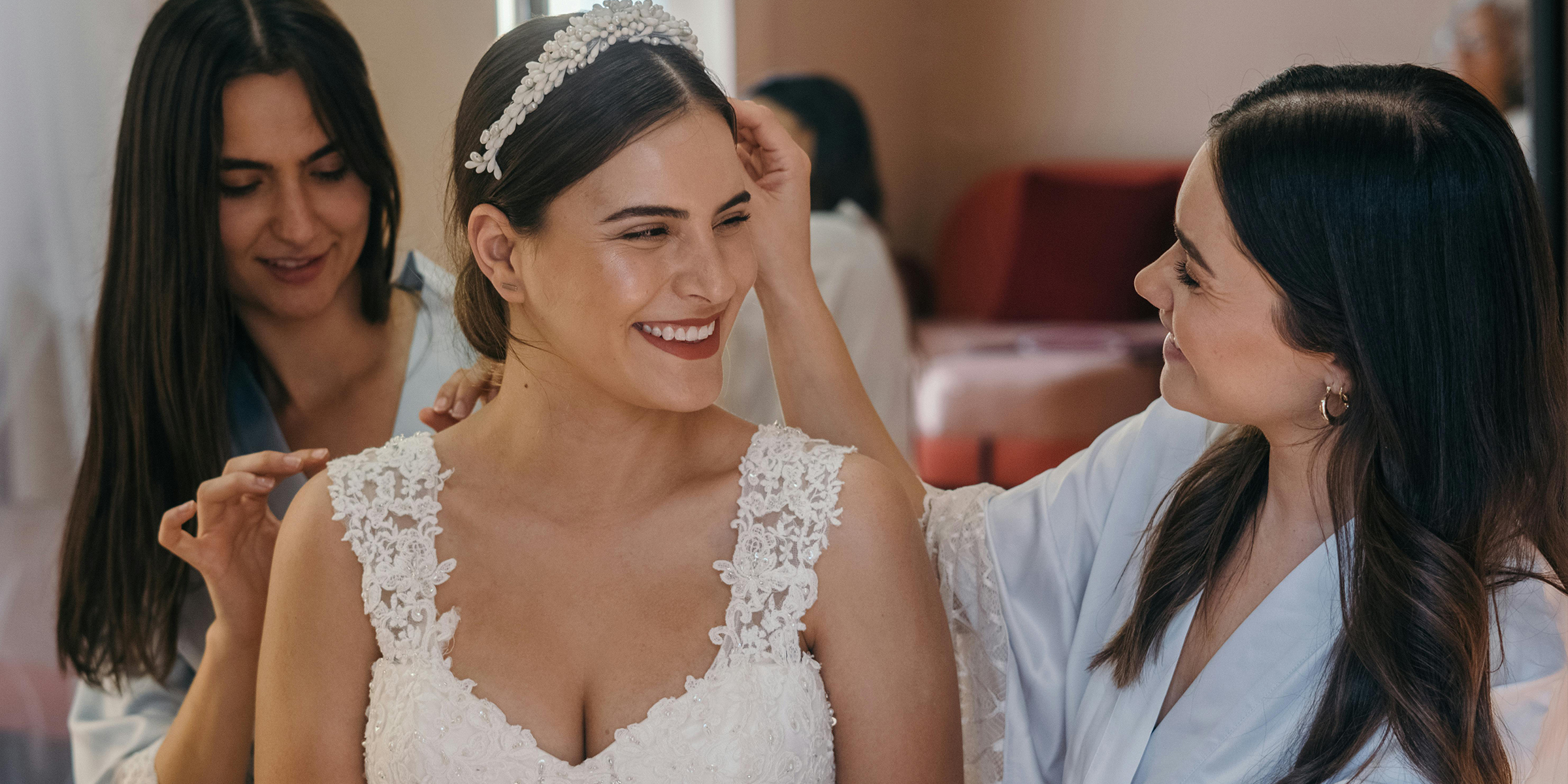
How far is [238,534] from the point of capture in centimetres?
137

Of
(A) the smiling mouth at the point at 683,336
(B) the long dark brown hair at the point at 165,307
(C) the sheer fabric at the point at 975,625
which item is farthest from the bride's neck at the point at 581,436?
(B) the long dark brown hair at the point at 165,307

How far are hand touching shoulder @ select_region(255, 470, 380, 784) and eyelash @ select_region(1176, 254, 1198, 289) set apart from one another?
33.6 inches

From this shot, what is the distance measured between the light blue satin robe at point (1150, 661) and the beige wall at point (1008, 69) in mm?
3040

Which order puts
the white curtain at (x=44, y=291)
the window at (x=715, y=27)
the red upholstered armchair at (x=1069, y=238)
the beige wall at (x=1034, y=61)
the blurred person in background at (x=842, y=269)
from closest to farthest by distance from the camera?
the white curtain at (x=44, y=291) < the blurred person in background at (x=842, y=269) < the beige wall at (x=1034, y=61) < the window at (x=715, y=27) < the red upholstered armchair at (x=1069, y=238)

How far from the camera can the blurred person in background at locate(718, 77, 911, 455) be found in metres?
2.19

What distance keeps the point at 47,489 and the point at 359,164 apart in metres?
0.75

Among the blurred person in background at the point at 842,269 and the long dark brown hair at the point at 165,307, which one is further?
the blurred person in background at the point at 842,269

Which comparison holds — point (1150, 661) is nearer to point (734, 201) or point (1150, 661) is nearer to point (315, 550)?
point (734, 201)

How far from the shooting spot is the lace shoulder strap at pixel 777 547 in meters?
1.19

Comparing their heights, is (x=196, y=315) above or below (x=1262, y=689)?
above

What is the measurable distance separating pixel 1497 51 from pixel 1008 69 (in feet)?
9.38

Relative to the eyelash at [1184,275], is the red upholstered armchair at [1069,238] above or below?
below

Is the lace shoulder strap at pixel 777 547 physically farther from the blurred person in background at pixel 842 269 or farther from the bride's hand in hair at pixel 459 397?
the blurred person in background at pixel 842 269

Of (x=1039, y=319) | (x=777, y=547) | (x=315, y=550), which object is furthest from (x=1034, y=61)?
(x=315, y=550)
